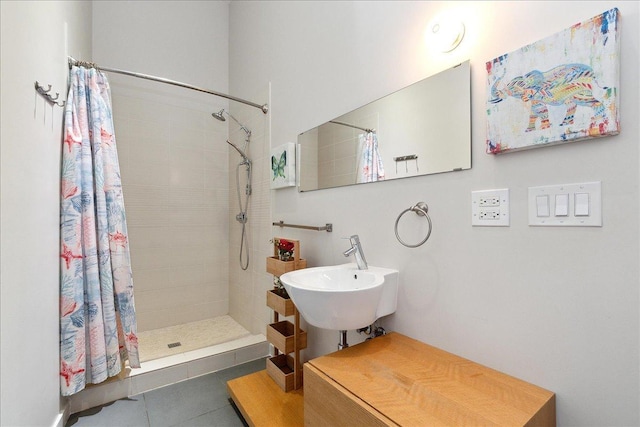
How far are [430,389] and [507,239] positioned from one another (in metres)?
0.54

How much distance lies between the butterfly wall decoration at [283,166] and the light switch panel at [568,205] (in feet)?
4.60

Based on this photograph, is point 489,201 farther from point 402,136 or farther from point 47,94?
point 47,94

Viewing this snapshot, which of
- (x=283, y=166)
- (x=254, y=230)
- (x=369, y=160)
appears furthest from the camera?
(x=254, y=230)

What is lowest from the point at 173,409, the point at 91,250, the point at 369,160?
the point at 173,409

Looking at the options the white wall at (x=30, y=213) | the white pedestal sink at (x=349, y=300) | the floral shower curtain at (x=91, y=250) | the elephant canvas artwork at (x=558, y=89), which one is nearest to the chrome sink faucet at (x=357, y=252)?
the white pedestal sink at (x=349, y=300)

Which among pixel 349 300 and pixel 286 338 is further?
pixel 286 338

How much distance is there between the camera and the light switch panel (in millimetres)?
795

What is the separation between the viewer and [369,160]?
4.78 feet

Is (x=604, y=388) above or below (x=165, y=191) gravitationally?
below

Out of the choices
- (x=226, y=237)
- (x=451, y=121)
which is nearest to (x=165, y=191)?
(x=226, y=237)

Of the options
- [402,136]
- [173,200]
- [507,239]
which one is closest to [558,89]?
[507,239]

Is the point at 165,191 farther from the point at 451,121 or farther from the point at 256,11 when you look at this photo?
the point at 451,121

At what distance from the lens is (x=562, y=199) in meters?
0.85

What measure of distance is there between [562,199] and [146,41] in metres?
3.32
